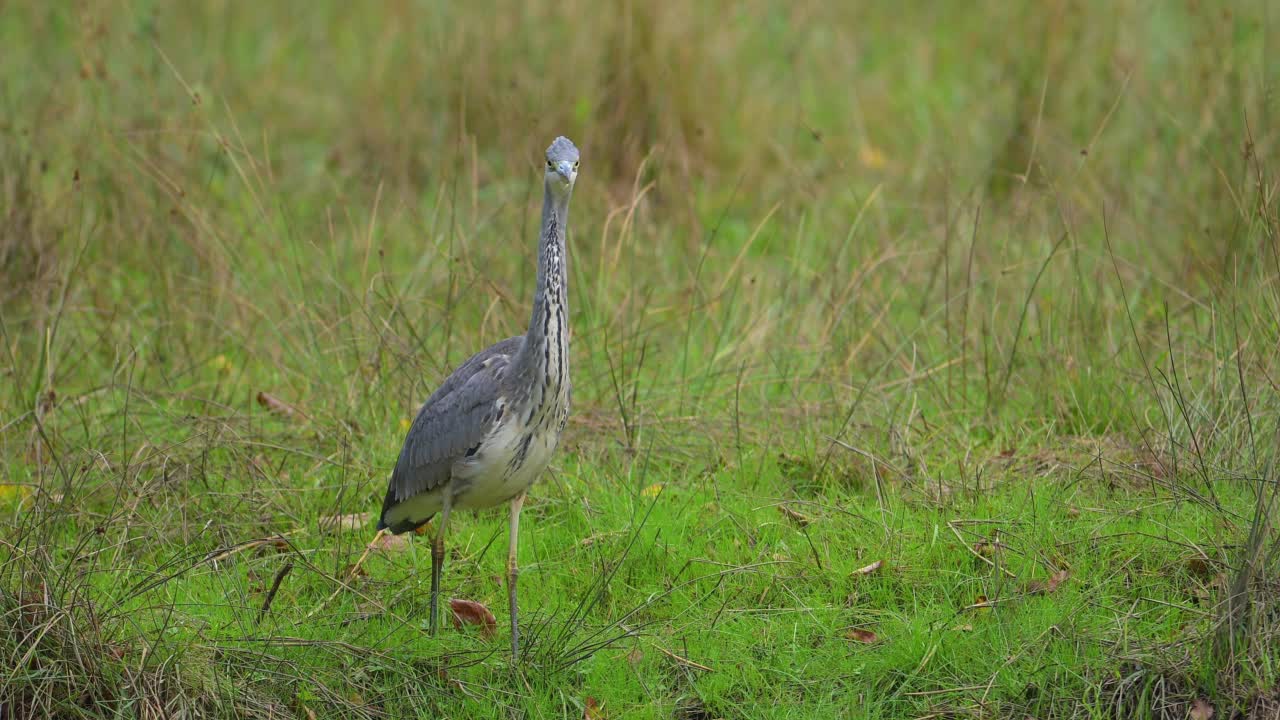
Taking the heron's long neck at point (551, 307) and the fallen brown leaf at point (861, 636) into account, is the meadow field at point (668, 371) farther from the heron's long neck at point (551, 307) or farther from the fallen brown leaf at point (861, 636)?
the heron's long neck at point (551, 307)

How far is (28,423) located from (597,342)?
2.35 metres

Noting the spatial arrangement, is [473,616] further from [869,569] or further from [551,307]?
[869,569]

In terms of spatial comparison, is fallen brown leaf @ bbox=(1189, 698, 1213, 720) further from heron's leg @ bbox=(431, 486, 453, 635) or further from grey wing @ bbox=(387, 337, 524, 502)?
heron's leg @ bbox=(431, 486, 453, 635)

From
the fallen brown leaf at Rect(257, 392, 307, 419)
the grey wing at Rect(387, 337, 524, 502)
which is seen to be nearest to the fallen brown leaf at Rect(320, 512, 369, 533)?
the grey wing at Rect(387, 337, 524, 502)

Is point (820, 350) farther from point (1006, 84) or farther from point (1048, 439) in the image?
point (1006, 84)

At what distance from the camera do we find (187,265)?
23.1 ft

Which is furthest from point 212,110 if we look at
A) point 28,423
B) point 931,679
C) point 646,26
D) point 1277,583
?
point 1277,583

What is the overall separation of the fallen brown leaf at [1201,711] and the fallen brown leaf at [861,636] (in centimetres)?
96

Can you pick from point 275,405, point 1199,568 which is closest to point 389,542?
point 275,405

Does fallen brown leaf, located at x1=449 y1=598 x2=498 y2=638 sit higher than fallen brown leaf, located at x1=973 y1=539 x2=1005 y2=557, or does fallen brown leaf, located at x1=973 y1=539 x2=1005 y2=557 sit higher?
fallen brown leaf, located at x1=973 y1=539 x2=1005 y2=557

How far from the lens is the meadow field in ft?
14.0

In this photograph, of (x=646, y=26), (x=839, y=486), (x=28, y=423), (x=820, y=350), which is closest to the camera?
(x=839, y=486)

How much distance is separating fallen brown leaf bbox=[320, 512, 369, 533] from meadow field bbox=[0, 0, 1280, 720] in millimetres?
23

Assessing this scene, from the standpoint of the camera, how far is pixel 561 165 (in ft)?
13.9
